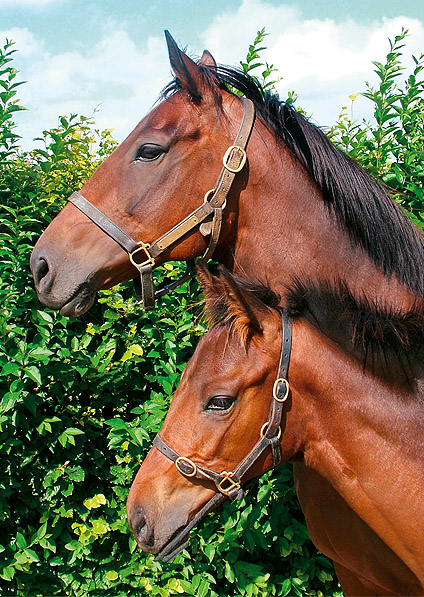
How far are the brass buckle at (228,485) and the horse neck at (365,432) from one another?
249 millimetres

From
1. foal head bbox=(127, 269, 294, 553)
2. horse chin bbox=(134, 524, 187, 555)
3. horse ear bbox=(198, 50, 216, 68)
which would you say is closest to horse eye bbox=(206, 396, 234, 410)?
foal head bbox=(127, 269, 294, 553)

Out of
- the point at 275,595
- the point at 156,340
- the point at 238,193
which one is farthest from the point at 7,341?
the point at 275,595

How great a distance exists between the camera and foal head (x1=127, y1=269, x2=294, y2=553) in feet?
6.10

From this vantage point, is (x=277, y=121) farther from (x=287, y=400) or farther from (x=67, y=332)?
(x=67, y=332)

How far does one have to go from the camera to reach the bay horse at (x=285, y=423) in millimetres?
1859

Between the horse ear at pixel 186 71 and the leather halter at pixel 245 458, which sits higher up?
the horse ear at pixel 186 71

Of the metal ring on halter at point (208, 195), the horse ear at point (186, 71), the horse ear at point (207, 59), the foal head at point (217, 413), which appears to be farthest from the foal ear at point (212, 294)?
the horse ear at point (207, 59)

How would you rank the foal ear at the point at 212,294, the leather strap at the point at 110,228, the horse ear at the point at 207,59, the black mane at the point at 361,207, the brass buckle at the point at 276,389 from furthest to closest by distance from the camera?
the horse ear at the point at 207,59, the black mane at the point at 361,207, the leather strap at the point at 110,228, the foal ear at the point at 212,294, the brass buckle at the point at 276,389

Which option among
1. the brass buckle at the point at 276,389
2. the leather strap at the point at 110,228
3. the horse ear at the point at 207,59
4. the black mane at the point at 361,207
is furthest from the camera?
the horse ear at the point at 207,59

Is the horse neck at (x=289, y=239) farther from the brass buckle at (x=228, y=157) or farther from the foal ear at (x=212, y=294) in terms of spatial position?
the foal ear at (x=212, y=294)

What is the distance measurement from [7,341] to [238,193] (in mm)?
1633

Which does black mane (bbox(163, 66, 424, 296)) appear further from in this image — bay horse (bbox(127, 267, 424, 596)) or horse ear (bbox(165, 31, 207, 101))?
bay horse (bbox(127, 267, 424, 596))

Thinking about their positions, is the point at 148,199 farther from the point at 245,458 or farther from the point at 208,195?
the point at 245,458

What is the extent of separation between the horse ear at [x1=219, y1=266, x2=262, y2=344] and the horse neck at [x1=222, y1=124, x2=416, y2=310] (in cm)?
42
